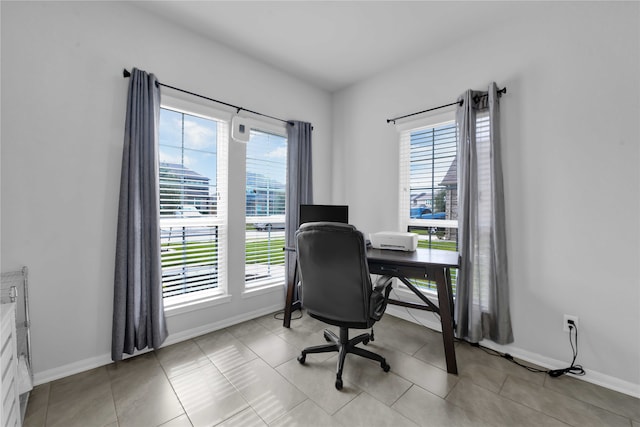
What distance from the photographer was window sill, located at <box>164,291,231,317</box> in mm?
2283

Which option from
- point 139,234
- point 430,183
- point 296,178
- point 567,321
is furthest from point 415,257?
point 139,234

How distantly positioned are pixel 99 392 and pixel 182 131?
77.4 inches

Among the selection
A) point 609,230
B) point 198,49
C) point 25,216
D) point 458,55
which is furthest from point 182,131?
point 609,230

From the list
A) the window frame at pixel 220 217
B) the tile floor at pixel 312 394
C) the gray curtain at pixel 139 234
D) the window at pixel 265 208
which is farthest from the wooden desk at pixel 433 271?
the gray curtain at pixel 139 234

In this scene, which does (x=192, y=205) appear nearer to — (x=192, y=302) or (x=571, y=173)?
(x=192, y=302)

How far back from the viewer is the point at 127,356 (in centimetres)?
204

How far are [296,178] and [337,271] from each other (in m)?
1.55

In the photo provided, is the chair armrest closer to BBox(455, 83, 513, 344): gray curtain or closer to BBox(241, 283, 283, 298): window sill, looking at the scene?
BBox(455, 83, 513, 344): gray curtain

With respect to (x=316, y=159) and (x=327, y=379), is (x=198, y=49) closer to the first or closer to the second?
(x=316, y=159)

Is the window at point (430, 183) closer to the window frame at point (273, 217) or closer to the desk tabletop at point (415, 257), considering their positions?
the desk tabletop at point (415, 257)

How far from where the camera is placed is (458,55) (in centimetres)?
244

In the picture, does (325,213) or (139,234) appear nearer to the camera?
(139,234)

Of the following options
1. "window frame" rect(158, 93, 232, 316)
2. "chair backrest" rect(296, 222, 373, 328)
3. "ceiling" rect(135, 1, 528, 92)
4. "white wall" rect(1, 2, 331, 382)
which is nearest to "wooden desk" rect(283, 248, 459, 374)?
"chair backrest" rect(296, 222, 373, 328)

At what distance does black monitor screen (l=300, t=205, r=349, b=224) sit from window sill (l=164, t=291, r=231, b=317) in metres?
1.07
